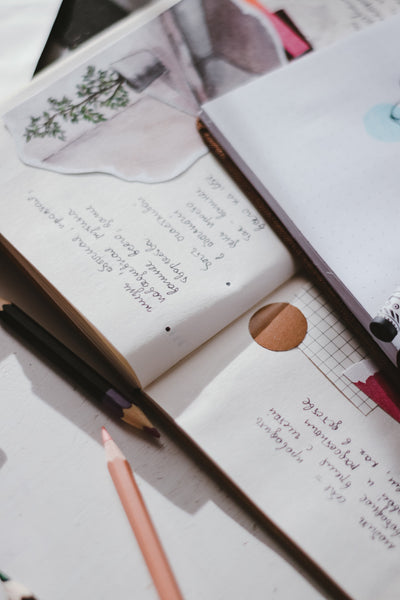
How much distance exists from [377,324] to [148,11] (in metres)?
0.37

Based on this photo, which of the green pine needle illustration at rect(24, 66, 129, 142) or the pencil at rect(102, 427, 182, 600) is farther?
the green pine needle illustration at rect(24, 66, 129, 142)

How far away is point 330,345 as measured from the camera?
422mm

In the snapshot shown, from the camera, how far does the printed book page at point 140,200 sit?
0.41 m

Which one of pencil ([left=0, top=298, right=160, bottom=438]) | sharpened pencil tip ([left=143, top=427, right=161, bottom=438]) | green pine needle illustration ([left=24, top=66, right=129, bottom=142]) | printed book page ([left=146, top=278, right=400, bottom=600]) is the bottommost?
printed book page ([left=146, top=278, right=400, bottom=600])

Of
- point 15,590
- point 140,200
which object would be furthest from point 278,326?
point 15,590

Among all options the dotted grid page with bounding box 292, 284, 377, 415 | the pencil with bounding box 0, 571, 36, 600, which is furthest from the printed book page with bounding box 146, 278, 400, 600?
the pencil with bounding box 0, 571, 36, 600

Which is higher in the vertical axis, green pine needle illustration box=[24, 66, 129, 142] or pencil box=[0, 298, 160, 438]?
green pine needle illustration box=[24, 66, 129, 142]

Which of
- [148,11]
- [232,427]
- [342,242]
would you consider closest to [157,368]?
[232,427]

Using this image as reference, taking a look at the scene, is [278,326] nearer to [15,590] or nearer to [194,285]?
[194,285]

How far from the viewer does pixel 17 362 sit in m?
0.42

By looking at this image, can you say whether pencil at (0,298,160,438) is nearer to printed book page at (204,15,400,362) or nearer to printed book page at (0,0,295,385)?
printed book page at (0,0,295,385)

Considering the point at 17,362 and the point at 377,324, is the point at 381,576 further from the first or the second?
the point at 17,362

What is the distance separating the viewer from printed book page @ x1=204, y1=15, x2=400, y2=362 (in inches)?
16.8

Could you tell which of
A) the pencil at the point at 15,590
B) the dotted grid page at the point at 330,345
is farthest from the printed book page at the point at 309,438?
the pencil at the point at 15,590
